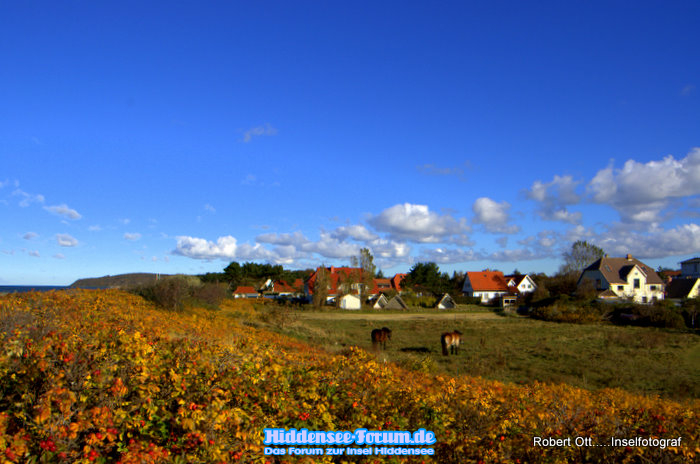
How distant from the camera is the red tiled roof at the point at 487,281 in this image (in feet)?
266

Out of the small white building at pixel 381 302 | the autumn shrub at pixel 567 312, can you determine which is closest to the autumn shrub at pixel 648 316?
the autumn shrub at pixel 567 312

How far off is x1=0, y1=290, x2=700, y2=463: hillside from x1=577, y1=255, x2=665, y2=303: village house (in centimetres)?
6424

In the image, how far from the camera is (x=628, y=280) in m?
63.2

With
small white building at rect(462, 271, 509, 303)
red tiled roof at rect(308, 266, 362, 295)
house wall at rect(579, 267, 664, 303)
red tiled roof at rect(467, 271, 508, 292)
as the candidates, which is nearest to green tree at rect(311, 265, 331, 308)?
red tiled roof at rect(308, 266, 362, 295)

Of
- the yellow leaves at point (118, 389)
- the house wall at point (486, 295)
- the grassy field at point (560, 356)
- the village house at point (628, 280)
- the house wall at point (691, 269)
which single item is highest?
the house wall at point (691, 269)

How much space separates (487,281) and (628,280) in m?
24.9

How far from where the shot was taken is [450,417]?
17.1 ft

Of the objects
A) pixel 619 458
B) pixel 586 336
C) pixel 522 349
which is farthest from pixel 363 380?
pixel 586 336

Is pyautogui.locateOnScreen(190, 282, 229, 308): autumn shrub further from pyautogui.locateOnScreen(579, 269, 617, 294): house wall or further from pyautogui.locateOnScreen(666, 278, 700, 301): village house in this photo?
pyautogui.locateOnScreen(666, 278, 700, 301): village house

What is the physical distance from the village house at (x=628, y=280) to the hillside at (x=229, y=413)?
64238mm

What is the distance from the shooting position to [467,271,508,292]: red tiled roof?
81188mm

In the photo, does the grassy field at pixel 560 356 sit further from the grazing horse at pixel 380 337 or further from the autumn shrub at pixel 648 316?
the autumn shrub at pixel 648 316

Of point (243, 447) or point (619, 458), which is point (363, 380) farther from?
point (619, 458)

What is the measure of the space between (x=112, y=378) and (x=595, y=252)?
93447 millimetres
